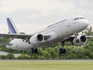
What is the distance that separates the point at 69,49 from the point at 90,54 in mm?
8523

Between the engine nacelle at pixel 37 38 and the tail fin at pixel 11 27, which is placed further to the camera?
the tail fin at pixel 11 27

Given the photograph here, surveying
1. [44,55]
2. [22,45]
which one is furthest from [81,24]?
[44,55]

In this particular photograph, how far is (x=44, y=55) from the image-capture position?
97.6 m
